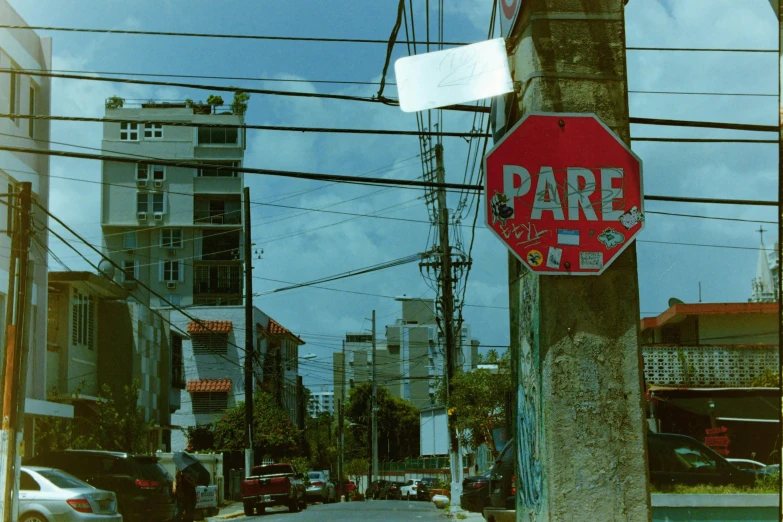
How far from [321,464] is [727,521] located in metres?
72.1

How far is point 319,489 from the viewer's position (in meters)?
46.5

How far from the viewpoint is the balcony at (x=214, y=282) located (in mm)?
71125

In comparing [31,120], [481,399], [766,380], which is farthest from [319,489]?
[31,120]

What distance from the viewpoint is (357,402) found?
281 ft

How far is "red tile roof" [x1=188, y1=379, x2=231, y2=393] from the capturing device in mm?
55844

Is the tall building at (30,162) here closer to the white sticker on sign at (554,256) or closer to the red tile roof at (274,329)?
the white sticker on sign at (554,256)

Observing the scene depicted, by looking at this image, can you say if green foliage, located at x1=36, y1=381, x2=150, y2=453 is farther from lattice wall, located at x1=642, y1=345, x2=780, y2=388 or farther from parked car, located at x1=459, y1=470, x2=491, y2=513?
lattice wall, located at x1=642, y1=345, x2=780, y2=388

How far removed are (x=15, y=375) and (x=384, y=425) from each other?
234 ft

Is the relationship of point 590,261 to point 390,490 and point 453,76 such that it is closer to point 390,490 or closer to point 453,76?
point 453,76

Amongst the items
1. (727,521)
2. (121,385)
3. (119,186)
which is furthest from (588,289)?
(119,186)

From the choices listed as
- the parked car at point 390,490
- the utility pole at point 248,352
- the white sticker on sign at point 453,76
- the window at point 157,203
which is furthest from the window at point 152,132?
the white sticker on sign at point 453,76

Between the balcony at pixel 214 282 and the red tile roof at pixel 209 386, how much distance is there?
15190 millimetres

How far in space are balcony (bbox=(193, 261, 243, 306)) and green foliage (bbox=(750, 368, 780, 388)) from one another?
4672 centimetres

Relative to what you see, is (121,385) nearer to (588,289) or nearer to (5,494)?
(5,494)
